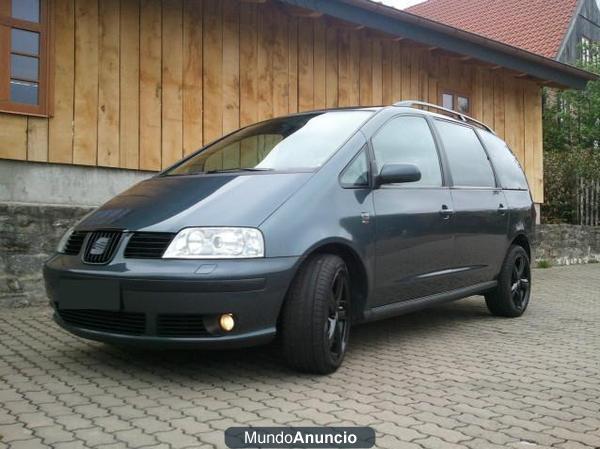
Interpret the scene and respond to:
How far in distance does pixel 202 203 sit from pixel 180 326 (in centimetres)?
72

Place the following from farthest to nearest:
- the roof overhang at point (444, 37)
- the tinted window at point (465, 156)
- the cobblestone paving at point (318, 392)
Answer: the roof overhang at point (444, 37) < the tinted window at point (465, 156) < the cobblestone paving at point (318, 392)

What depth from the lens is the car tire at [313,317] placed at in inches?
139

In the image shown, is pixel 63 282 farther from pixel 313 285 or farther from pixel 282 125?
Answer: pixel 282 125

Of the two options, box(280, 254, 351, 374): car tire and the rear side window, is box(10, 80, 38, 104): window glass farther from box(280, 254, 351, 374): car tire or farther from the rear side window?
the rear side window

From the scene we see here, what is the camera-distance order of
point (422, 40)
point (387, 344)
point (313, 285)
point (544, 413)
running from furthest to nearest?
1. point (422, 40)
2. point (387, 344)
3. point (313, 285)
4. point (544, 413)

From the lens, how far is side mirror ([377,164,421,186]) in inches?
165

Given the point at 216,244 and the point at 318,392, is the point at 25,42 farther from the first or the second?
the point at 318,392

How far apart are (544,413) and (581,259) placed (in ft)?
33.8

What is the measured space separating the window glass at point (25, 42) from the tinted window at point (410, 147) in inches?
148

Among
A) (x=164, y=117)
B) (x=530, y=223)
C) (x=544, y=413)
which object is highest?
(x=164, y=117)

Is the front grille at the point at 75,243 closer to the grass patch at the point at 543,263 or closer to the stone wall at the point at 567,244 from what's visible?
the stone wall at the point at 567,244

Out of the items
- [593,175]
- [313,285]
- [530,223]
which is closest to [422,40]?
[530,223]

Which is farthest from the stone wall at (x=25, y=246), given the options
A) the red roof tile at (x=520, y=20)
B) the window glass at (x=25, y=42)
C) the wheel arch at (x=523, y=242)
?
the red roof tile at (x=520, y=20)

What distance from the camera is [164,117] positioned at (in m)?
7.31
